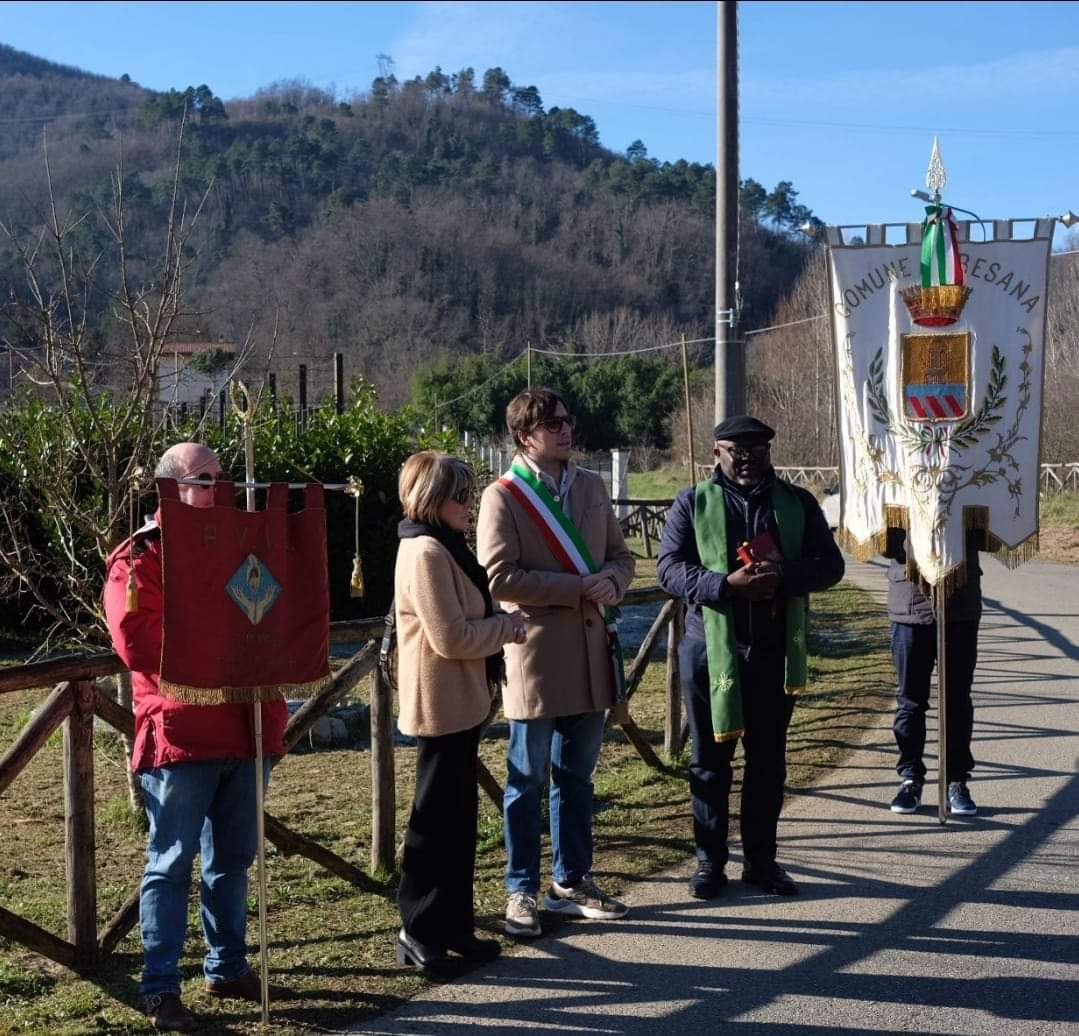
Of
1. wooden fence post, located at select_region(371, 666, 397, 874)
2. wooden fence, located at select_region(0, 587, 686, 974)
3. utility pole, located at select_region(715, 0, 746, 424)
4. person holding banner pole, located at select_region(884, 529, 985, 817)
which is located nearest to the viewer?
wooden fence, located at select_region(0, 587, 686, 974)

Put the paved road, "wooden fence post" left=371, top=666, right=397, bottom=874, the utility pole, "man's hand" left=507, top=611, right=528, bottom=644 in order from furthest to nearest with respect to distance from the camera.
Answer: the utility pole → "wooden fence post" left=371, top=666, right=397, bottom=874 → "man's hand" left=507, top=611, right=528, bottom=644 → the paved road

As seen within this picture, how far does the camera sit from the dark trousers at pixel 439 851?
4988 millimetres

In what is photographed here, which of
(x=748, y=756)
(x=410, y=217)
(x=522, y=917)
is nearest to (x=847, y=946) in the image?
(x=748, y=756)

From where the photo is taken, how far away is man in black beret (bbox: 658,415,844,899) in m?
5.75

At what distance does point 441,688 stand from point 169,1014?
1417 millimetres

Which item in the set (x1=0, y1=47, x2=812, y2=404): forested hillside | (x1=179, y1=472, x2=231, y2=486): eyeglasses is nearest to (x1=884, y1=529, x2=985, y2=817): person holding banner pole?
(x1=179, y1=472, x2=231, y2=486): eyeglasses

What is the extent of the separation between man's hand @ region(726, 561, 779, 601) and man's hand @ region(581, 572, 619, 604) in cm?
51

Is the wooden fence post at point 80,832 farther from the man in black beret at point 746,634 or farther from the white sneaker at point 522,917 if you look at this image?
the man in black beret at point 746,634

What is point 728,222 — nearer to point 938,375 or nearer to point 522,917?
point 938,375

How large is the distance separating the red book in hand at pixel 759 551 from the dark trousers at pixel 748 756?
414 mm

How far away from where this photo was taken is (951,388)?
7.00 m

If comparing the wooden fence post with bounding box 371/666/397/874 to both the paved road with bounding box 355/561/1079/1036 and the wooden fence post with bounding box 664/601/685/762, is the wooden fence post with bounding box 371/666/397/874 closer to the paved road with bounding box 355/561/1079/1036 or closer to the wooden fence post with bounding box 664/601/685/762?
the paved road with bounding box 355/561/1079/1036

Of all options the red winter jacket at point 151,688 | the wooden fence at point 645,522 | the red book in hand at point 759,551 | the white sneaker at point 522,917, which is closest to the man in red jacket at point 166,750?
the red winter jacket at point 151,688

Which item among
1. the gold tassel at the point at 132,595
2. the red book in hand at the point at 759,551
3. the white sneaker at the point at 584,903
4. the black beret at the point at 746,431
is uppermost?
the black beret at the point at 746,431
